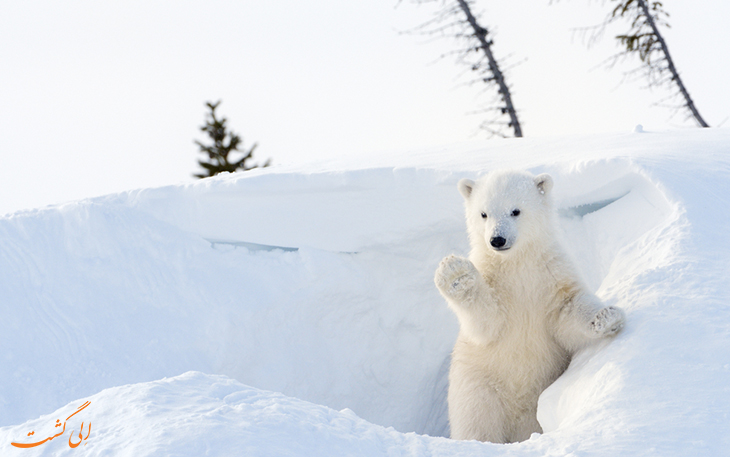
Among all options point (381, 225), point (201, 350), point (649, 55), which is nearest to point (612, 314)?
point (381, 225)

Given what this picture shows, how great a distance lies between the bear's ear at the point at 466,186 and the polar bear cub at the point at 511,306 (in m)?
0.10

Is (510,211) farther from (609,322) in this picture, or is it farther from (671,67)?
(671,67)

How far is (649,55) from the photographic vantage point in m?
10.7

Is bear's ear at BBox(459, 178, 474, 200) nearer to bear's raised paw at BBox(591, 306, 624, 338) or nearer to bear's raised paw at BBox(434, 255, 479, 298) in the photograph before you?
bear's raised paw at BBox(434, 255, 479, 298)

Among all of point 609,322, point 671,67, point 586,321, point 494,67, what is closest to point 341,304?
point 586,321

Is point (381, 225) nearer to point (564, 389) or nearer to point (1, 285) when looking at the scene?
point (564, 389)

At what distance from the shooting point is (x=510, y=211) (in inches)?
114

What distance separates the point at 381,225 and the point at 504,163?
1158 millimetres

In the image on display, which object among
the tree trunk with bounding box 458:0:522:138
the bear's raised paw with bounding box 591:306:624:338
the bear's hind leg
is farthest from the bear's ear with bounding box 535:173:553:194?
the tree trunk with bounding box 458:0:522:138

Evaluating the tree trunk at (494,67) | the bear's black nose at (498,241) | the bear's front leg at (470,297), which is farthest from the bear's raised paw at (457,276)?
the tree trunk at (494,67)

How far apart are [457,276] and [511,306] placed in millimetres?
434

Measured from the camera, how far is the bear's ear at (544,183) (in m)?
3.07

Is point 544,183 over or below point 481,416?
over

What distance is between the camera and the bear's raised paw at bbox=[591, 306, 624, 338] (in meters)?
2.56
